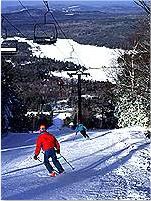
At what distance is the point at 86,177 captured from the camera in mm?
11656

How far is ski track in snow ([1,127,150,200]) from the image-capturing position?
973cm

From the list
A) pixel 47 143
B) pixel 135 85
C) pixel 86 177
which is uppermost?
pixel 47 143

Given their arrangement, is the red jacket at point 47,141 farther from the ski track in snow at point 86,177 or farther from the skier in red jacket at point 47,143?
the ski track in snow at point 86,177

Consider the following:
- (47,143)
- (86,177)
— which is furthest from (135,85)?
(47,143)

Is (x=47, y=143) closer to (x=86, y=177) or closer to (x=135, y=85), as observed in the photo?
(x=86, y=177)

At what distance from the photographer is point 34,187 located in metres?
10.2

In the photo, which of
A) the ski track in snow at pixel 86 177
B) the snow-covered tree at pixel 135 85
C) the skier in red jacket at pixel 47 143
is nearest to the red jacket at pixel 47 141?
the skier in red jacket at pixel 47 143

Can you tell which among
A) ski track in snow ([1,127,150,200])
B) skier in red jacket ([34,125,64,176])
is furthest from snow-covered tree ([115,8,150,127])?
skier in red jacket ([34,125,64,176])

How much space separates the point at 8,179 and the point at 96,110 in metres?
40.4

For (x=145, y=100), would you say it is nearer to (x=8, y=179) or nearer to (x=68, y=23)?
(x=8, y=179)

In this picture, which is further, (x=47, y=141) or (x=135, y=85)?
(x=135, y=85)

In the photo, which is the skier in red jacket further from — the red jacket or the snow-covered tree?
the snow-covered tree

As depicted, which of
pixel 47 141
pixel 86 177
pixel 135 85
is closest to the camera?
pixel 47 141

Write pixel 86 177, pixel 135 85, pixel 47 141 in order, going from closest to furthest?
pixel 47 141, pixel 86 177, pixel 135 85
